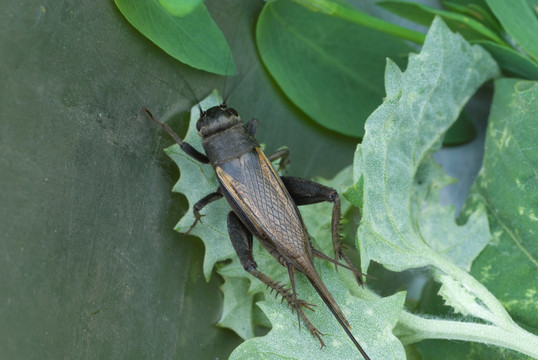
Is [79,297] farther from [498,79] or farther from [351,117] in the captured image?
[498,79]

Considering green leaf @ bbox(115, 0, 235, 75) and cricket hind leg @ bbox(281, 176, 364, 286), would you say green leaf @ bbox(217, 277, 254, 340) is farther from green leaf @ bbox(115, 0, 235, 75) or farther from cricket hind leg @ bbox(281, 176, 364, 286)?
green leaf @ bbox(115, 0, 235, 75)

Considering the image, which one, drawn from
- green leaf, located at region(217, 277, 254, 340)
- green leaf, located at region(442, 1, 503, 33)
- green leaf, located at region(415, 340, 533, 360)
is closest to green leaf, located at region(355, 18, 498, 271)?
green leaf, located at region(442, 1, 503, 33)

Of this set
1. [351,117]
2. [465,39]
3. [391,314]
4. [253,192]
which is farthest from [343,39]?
[391,314]

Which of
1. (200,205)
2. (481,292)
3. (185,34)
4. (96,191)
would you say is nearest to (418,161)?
(481,292)

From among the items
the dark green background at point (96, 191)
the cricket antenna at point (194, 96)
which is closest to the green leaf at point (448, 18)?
the dark green background at point (96, 191)

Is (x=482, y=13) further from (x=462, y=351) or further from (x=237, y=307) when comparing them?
(x=237, y=307)

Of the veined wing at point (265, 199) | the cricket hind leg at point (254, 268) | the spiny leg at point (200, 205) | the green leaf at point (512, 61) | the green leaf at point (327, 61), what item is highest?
the green leaf at point (512, 61)

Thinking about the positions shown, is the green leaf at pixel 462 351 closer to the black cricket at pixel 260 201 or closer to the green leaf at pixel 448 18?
the black cricket at pixel 260 201
